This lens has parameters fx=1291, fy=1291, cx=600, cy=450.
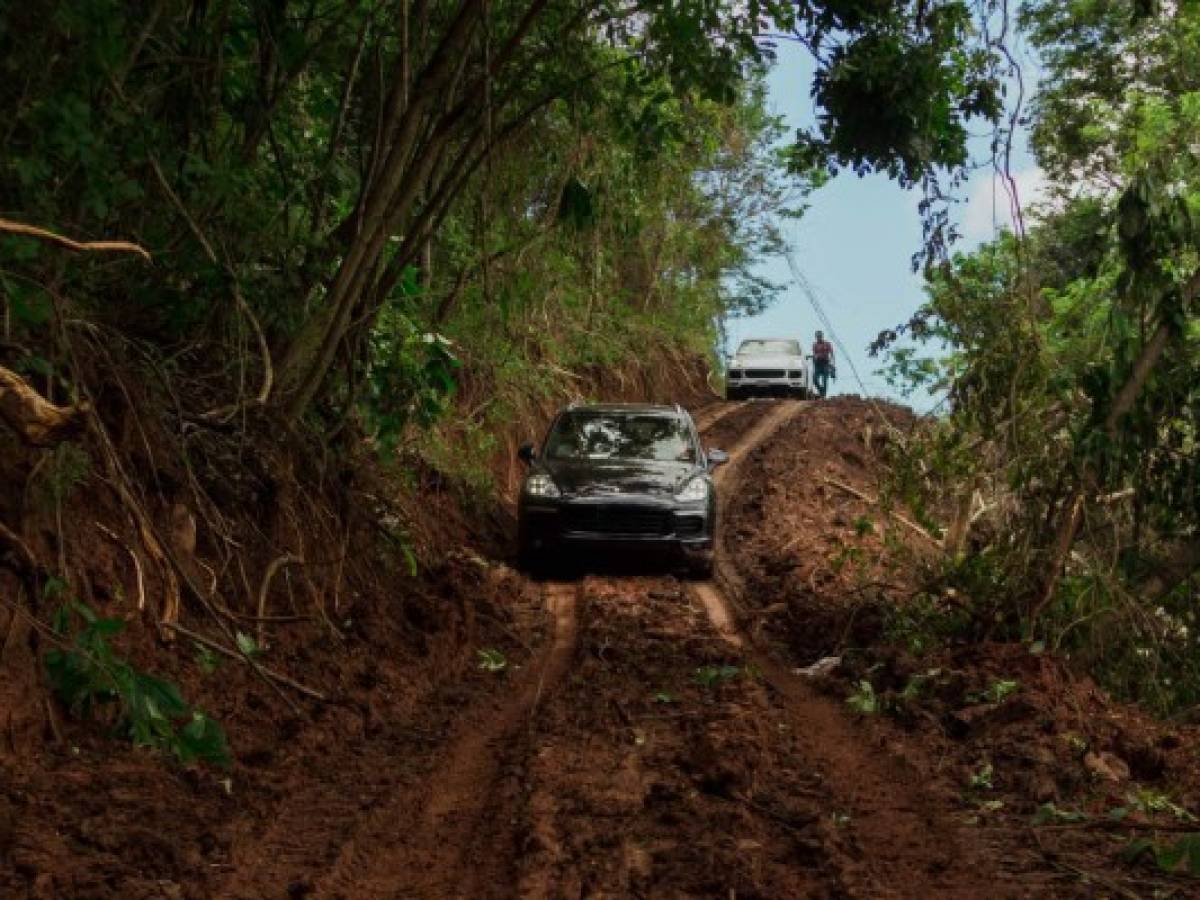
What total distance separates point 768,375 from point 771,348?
1.78 m

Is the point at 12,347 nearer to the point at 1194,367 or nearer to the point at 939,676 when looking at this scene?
the point at 939,676

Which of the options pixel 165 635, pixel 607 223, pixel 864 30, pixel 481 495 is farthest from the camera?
pixel 607 223

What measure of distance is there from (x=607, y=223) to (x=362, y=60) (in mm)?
9084

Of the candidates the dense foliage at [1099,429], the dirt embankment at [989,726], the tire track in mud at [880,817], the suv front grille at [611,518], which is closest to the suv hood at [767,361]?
the dirt embankment at [989,726]

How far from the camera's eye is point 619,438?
14.5 m

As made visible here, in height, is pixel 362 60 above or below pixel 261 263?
above

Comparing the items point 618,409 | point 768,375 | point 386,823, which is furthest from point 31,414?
point 768,375

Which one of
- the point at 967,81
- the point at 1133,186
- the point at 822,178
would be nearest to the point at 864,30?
the point at 967,81

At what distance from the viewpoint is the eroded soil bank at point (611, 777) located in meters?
4.80

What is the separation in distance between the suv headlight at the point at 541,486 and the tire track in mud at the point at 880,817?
4.48 m

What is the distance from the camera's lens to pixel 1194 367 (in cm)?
940

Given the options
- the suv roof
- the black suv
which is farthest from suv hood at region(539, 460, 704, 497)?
the suv roof

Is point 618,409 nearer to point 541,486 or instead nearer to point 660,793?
point 541,486

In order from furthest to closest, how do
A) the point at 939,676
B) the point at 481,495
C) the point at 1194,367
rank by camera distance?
the point at 481,495, the point at 1194,367, the point at 939,676
